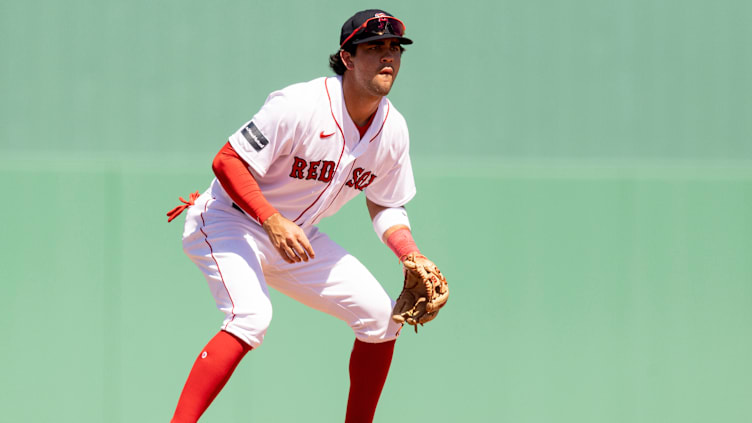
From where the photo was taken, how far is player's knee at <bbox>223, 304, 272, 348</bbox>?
240cm

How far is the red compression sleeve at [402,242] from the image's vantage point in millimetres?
2793

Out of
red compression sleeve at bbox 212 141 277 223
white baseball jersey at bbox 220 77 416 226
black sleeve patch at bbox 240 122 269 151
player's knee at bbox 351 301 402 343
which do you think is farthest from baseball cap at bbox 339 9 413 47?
player's knee at bbox 351 301 402 343

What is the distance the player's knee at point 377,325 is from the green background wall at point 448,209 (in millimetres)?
954

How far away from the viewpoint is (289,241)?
239cm

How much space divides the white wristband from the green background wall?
852 mm

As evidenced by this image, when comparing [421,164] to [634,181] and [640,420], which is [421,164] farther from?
[640,420]

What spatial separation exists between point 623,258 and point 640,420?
0.69m

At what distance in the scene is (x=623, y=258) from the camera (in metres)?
3.79

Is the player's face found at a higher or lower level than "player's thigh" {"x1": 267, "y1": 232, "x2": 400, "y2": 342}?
higher

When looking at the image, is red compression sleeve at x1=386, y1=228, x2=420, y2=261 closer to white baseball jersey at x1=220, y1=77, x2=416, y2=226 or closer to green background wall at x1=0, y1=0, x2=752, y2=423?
white baseball jersey at x1=220, y1=77, x2=416, y2=226

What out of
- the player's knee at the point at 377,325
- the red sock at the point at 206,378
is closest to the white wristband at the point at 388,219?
the player's knee at the point at 377,325

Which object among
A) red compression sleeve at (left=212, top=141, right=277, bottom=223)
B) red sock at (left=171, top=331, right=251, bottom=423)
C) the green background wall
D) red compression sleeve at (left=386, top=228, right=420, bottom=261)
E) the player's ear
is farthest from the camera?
the green background wall

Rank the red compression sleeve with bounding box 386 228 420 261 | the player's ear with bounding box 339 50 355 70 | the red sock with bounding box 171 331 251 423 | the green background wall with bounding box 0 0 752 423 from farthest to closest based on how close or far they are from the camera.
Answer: the green background wall with bounding box 0 0 752 423 < the red compression sleeve with bounding box 386 228 420 261 < the player's ear with bounding box 339 50 355 70 < the red sock with bounding box 171 331 251 423

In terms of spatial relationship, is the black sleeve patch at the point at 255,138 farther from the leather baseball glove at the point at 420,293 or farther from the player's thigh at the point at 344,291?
the leather baseball glove at the point at 420,293
